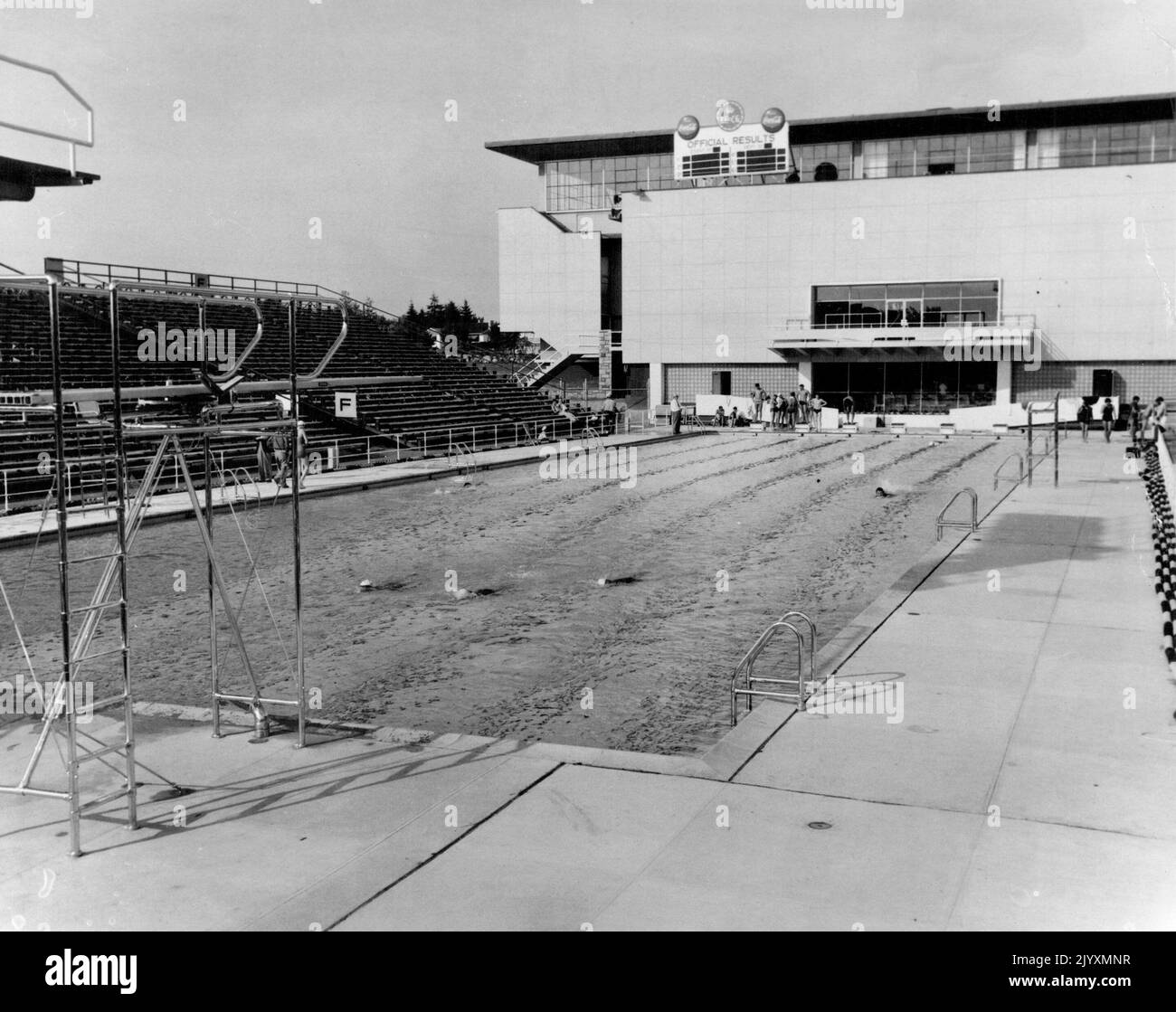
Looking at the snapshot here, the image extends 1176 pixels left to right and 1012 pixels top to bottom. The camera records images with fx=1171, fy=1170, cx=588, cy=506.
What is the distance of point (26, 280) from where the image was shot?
6.63 m

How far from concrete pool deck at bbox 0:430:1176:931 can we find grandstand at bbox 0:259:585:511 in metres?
2.66

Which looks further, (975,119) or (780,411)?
(975,119)

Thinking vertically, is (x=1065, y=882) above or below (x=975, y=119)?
below

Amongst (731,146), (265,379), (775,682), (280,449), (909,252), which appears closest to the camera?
(775,682)

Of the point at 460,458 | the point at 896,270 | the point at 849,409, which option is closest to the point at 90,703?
the point at 460,458

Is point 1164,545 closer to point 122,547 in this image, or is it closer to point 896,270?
point 122,547

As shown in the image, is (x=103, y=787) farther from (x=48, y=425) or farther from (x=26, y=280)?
(x=26, y=280)

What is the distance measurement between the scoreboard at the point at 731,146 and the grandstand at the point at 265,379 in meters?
17.6

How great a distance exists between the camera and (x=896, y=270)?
58.8 m

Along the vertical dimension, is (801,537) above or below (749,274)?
below

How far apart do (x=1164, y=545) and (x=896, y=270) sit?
45972mm

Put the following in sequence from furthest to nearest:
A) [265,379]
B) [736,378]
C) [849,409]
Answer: [736,378], [849,409], [265,379]
